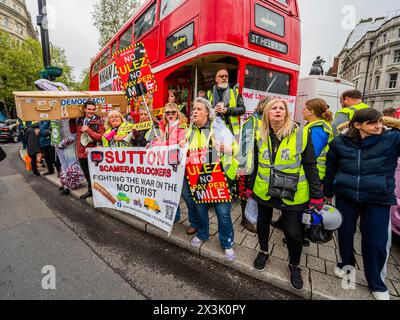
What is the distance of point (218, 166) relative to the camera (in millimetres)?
2383

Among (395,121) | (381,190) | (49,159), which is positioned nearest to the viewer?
(381,190)

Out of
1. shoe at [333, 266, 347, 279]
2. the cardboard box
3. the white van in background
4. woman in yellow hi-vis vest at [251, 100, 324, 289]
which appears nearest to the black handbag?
woman in yellow hi-vis vest at [251, 100, 324, 289]

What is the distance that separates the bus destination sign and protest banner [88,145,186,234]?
2712 millimetres

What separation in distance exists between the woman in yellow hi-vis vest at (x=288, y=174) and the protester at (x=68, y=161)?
14.6 feet

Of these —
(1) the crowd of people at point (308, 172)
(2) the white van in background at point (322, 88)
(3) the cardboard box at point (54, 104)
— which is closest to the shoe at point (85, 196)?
(3) the cardboard box at point (54, 104)

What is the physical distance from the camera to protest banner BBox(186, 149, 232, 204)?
94.3 inches

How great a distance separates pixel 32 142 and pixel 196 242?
642 cm

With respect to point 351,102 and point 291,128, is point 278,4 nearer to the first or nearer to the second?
point 351,102

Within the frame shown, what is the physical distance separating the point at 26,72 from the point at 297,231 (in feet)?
114

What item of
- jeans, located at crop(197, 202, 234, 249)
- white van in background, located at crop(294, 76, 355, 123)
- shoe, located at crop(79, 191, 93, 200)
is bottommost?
shoe, located at crop(79, 191, 93, 200)

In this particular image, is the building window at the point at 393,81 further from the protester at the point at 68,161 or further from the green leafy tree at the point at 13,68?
the green leafy tree at the point at 13,68

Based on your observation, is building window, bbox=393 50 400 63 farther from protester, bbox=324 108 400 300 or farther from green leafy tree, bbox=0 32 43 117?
green leafy tree, bbox=0 32 43 117
